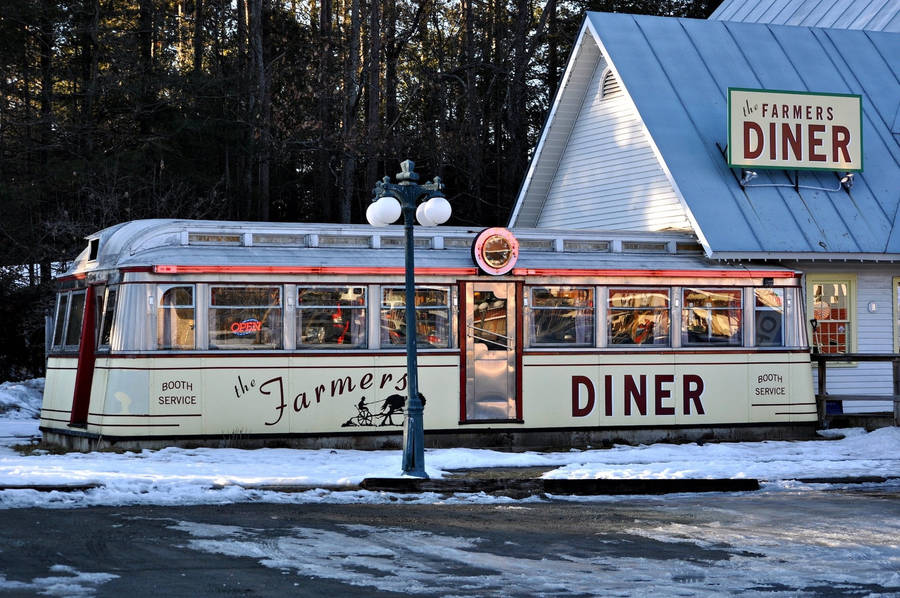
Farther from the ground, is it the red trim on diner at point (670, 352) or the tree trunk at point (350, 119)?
the tree trunk at point (350, 119)

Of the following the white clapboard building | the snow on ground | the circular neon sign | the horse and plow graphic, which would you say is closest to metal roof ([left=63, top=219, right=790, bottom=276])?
the circular neon sign

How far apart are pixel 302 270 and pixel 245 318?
43.3 inches

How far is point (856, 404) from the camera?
2502 centimetres

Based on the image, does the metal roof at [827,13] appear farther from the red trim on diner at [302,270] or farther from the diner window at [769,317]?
the red trim on diner at [302,270]

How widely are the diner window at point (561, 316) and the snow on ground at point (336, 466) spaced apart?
6.26 ft

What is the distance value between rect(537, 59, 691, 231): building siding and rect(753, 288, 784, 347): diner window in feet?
10.0

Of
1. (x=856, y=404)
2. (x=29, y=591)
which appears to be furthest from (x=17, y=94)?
(x=29, y=591)

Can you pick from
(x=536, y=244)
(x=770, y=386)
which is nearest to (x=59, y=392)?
(x=536, y=244)

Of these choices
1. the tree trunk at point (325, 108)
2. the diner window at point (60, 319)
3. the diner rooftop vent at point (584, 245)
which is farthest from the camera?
the tree trunk at point (325, 108)

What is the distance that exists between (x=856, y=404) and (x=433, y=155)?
74.1 ft

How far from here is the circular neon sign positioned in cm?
2025

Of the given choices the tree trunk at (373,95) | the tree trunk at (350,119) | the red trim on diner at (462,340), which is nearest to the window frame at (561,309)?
the red trim on diner at (462,340)

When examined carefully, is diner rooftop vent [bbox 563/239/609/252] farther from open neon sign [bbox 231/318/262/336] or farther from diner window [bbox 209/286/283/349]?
open neon sign [bbox 231/318/262/336]

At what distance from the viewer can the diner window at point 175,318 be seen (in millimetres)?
18688
